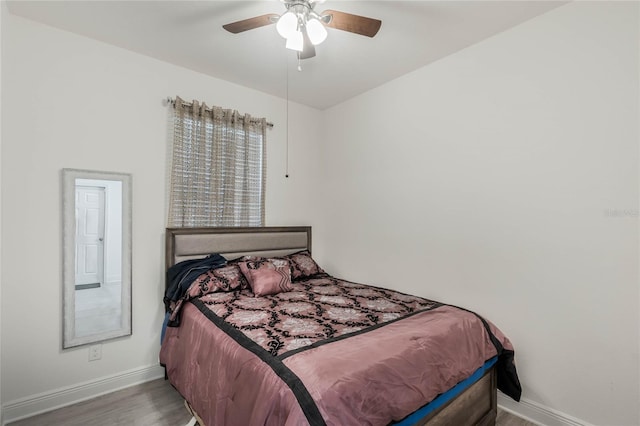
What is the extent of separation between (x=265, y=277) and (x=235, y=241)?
621 millimetres

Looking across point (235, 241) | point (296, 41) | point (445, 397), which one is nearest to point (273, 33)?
point (296, 41)

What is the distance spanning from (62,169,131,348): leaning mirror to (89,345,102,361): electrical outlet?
6 cm

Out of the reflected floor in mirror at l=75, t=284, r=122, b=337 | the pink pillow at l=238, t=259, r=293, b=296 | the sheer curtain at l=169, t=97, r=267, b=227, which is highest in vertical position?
the sheer curtain at l=169, t=97, r=267, b=227

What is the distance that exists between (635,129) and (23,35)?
4.02 meters

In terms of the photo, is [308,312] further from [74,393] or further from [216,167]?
[74,393]

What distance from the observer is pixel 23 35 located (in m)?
2.15

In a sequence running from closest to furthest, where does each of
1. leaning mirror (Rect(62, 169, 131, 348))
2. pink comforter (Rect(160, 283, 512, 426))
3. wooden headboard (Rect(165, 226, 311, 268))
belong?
pink comforter (Rect(160, 283, 512, 426)) < leaning mirror (Rect(62, 169, 131, 348)) < wooden headboard (Rect(165, 226, 311, 268))

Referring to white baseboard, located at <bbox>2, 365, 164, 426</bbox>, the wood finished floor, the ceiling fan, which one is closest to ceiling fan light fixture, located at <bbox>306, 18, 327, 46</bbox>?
the ceiling fan

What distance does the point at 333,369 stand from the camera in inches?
51.8

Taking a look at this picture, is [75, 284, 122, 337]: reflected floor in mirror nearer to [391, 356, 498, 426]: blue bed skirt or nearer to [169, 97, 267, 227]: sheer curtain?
[169, 97, 267, 227]: sheer curtain

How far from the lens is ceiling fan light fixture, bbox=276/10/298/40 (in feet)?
5.58

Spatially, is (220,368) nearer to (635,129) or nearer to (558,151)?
(558,151)

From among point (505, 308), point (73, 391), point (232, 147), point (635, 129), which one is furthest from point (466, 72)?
point (73, 391)

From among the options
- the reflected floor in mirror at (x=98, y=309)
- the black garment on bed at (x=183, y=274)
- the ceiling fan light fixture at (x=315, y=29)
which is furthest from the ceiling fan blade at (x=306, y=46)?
the reflected floor in mirror at (x=98, y=309)
